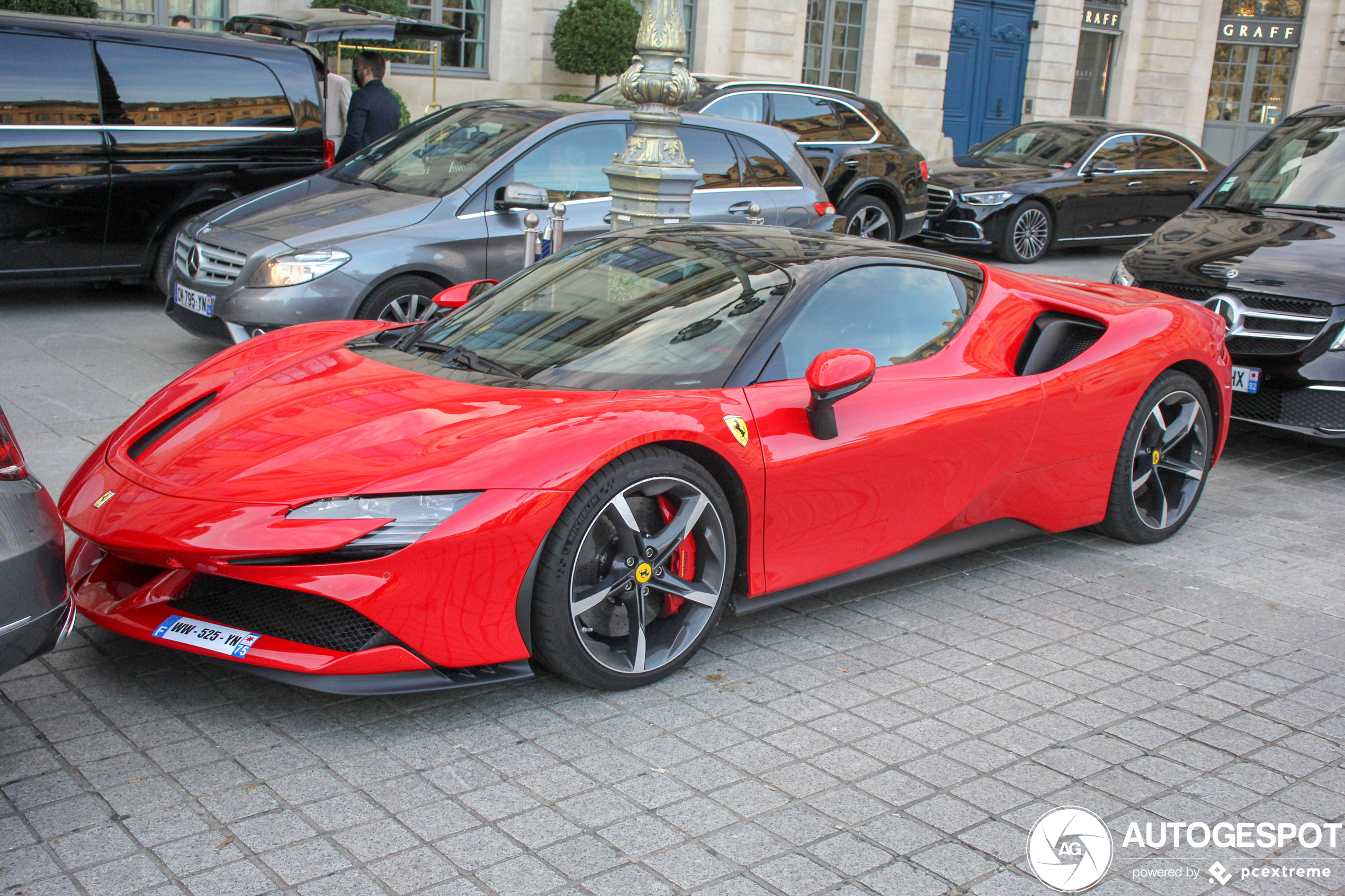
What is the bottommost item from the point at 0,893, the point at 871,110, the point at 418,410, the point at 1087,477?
the point at 0,893

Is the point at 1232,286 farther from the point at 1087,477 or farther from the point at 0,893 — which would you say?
the point at 0,893

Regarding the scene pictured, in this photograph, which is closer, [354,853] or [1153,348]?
[354,853]

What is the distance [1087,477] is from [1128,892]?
235 centimetres

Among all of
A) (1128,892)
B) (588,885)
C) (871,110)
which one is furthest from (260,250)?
(871,110)

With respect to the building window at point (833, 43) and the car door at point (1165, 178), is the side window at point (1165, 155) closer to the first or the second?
the car door at point (1165, 178)

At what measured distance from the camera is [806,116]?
12039 millimetres

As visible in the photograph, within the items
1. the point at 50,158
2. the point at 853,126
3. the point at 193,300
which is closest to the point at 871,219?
the point at 853,126

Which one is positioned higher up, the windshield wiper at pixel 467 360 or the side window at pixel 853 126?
the side window at pixel 853 126

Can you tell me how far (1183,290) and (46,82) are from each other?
24.5 ft

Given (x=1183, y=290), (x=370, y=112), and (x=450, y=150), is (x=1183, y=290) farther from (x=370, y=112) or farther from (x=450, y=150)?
(x=370, y=112)

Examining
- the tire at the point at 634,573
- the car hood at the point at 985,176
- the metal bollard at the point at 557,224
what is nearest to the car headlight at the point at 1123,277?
the metal bollard at the point at 557,224

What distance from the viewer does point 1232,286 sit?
264 inches

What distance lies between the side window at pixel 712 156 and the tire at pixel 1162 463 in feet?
13.9

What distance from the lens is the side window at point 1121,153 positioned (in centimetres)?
1429
